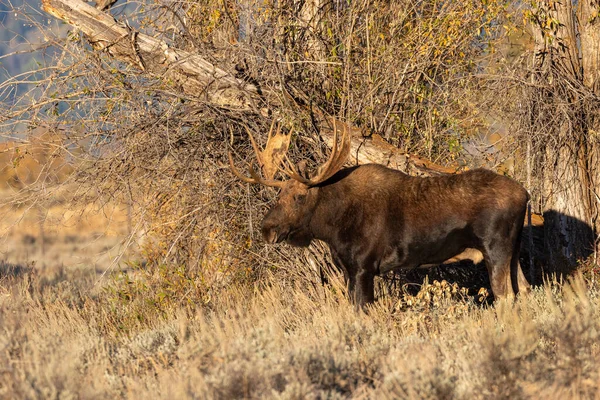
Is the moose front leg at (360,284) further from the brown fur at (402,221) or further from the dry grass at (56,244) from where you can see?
the dry grass at (56,244)

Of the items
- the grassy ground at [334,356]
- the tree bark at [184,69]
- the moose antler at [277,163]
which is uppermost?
the tree bark at [184,69]

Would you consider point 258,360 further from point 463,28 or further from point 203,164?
point 463,28

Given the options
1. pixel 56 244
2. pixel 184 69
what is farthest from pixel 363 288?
pixel 56 244

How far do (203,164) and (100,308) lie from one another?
2.26 m

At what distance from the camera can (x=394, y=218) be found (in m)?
7.67

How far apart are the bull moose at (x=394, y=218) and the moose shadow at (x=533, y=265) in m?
1.38

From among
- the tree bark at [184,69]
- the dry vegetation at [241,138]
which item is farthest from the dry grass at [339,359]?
the tree bark at [184,69]

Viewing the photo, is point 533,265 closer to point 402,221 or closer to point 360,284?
point 402,221

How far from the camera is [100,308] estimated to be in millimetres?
9367

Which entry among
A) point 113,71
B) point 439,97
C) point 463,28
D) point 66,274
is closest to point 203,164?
point 113,71

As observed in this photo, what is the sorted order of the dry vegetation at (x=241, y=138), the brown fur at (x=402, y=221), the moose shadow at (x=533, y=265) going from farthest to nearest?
the moose shadow at (x=533, y=265), the dry vegetation at (x=241, y=138), the brown fur at (x=402, y=221)

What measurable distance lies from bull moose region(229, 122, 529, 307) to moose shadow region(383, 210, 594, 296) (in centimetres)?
138

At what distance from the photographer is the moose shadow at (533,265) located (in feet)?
30.5

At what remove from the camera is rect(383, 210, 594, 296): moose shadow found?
9.28 m
